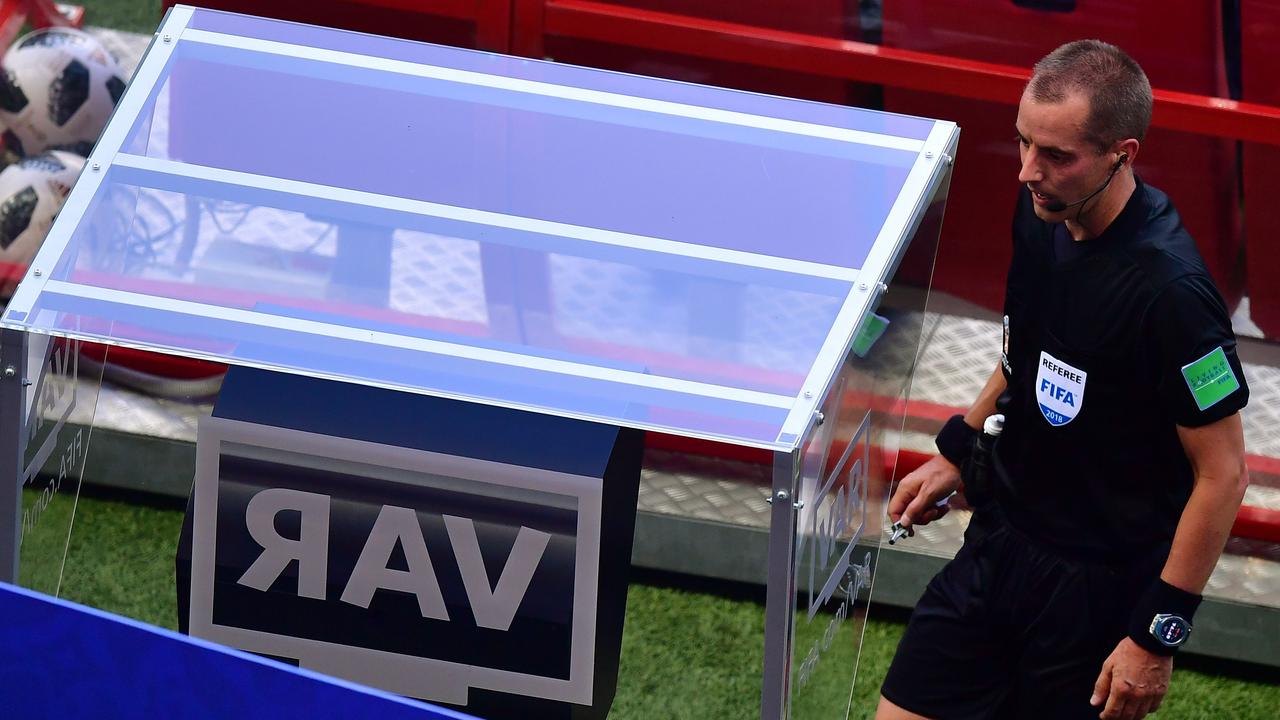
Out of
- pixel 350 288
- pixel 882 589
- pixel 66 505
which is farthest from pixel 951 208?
pixel 66 505

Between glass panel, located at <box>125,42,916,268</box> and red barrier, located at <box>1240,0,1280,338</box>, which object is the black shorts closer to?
glass panel, located at <box>125,42,916,268</box>

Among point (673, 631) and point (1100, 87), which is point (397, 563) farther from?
point (673, 631)

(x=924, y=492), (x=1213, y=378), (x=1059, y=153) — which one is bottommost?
(x=924, y=492)

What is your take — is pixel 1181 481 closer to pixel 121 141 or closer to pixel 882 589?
pixel 882 589

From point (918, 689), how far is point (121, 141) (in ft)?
4.73

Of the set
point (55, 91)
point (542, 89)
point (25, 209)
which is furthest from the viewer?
point (55, 91)

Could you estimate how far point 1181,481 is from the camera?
225cm

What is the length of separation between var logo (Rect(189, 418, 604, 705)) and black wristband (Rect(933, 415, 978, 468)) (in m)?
0.83

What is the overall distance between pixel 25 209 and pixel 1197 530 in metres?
2.94

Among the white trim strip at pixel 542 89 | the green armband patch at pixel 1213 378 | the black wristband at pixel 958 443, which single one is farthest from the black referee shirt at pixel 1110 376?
the white trim strip at pixel 542 89

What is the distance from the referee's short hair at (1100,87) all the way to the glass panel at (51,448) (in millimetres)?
1351

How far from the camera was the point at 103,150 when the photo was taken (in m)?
2.19

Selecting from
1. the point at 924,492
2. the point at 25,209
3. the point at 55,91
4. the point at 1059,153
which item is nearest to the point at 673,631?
the point at 924,492

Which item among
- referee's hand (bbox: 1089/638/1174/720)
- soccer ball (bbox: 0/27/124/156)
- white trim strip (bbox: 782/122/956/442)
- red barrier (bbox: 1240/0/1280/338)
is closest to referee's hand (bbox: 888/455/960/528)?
referee's hand (bbox: 1089/638/1174/720)
